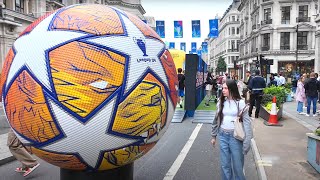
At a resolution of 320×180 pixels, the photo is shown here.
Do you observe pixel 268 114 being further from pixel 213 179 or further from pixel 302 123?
pixel 213 179

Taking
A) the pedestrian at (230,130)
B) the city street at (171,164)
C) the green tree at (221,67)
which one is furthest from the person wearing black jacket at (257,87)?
the green tree at (221,67)

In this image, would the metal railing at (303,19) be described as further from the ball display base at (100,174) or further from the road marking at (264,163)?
the ball display base at (100,174)

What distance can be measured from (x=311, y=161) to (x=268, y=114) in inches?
219

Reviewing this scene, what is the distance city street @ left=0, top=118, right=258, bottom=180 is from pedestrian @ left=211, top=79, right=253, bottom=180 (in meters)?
1.12

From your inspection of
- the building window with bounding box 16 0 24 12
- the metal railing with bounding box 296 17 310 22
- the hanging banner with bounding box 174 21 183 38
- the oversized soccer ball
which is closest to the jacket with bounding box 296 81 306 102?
the oversized soccer ball

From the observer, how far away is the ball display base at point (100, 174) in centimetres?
365

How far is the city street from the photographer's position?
5.76m

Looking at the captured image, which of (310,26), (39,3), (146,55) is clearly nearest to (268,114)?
(146,55)

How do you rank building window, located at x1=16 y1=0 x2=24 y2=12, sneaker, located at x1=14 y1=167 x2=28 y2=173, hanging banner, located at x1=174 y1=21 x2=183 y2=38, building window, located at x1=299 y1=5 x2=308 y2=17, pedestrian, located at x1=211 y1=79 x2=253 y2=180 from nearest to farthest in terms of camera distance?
pedestrian, located at x1=211 y1=79 x2=253 y2=180, sneaker, located at x1=14 y1=167 x2=28 y2=173, hanging banner, located at x1=174 y1=21 x2=183 y2=38, building window, located at x1=16 y1=0 x2=24 y2=12, building window, located at x1=299 y1=5 x2=308 y2=17

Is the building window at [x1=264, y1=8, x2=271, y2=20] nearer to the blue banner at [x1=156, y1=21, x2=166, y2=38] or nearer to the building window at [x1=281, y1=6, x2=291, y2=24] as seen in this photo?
the building window at [x1=281, y1=6, x2=291, y2=24]

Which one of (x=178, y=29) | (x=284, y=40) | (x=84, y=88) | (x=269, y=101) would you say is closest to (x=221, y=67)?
(x=284, y=40)

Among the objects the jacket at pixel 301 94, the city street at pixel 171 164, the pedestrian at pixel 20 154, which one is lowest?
the city street at pixel 171 164

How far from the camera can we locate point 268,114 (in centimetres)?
1161

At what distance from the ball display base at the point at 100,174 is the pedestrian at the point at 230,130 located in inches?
60.0
